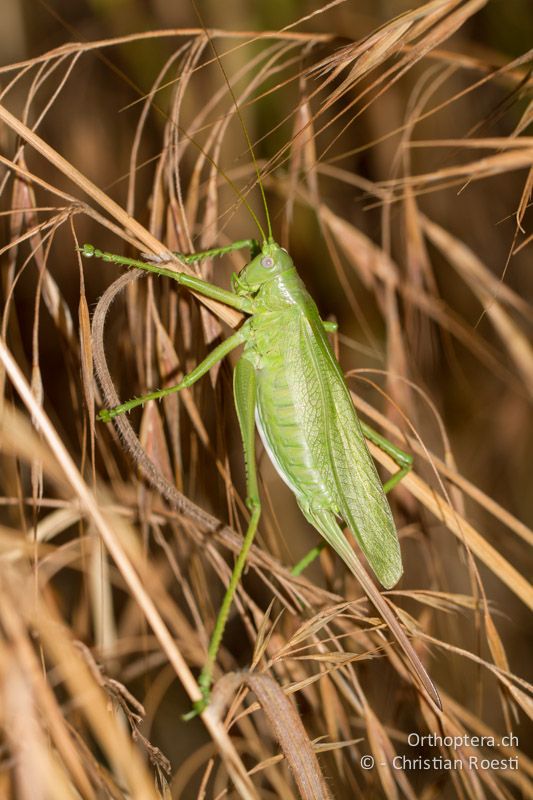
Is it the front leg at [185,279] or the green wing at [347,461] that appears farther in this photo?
the green wing at [347,461]

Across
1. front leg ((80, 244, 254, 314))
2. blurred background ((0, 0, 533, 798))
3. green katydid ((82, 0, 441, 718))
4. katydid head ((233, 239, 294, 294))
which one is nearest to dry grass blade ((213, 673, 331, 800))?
blurred background ((0, 0, 533, 798))

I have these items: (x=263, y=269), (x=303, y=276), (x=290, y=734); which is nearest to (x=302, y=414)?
(x=263, y=269)

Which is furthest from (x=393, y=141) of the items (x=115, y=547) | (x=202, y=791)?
(x=202, y=791)

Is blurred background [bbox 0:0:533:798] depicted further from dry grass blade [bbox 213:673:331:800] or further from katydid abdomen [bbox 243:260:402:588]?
dry grass blade [bbox 213:673:331:800]

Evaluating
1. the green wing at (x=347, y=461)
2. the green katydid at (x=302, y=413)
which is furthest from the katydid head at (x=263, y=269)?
the green wing at (x=347, y=461)

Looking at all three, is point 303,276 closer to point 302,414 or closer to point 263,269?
point 263,269

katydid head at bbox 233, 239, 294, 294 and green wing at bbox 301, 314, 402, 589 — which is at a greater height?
katydid head at bbox 233, 239, 294, 294

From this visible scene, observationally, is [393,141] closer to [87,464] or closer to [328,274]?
[328,274]

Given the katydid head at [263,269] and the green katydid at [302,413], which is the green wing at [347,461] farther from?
the katydid head at [263,269]
